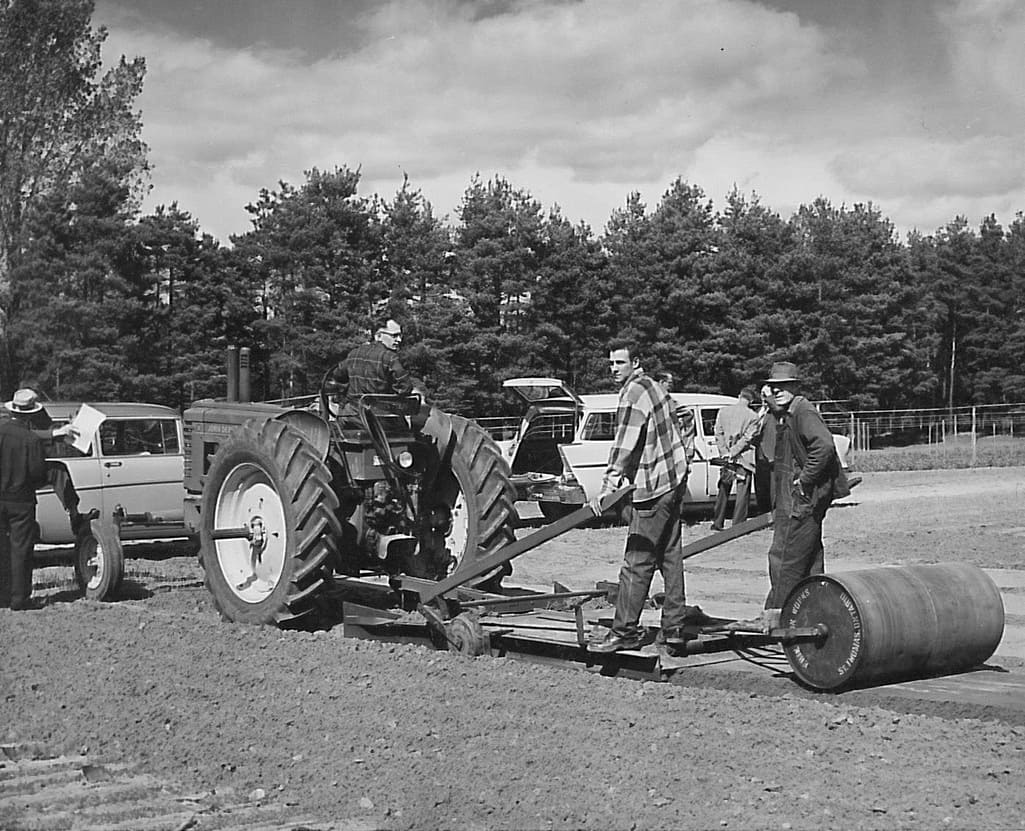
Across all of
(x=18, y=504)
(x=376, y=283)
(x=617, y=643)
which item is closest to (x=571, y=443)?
(x=18, y=504)

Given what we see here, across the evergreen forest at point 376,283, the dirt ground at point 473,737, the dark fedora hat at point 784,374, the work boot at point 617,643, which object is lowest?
the dirt ground at point 473,737

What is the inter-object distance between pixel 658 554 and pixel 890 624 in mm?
1452

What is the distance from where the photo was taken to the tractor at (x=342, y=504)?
8.80 m

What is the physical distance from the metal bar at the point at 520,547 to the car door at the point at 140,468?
6327 mm

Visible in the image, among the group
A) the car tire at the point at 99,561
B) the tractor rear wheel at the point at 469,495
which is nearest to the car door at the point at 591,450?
the car tire at the point at 99,561

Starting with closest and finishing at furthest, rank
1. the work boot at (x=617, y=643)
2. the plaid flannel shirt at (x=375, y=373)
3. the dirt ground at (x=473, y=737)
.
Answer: the dirt ground at (x=473, y=737), the work boot at (x=617, y=643), the plaid flannel shirt at (x=375, y=373)

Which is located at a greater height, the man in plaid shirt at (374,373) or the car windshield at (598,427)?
the man in plaid shirt at (374,373)

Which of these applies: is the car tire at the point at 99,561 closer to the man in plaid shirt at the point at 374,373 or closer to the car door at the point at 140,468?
the car door at the point at 140,468

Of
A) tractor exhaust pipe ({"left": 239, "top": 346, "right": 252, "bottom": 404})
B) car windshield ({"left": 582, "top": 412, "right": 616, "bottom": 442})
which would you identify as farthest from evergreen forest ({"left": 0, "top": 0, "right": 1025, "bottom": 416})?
tractor exhaust pipe ({"left": 239, "top": 346, "right": 252, "bottom": 404})

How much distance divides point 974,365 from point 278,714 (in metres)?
66.1

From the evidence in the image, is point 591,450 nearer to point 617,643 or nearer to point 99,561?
point 99,561

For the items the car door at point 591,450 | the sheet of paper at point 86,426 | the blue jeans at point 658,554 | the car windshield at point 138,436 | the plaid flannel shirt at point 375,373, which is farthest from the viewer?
the car door at point 591,450

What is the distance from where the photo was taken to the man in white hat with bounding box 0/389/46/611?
10445mm

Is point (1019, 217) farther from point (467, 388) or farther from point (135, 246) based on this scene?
point (135, 246)
